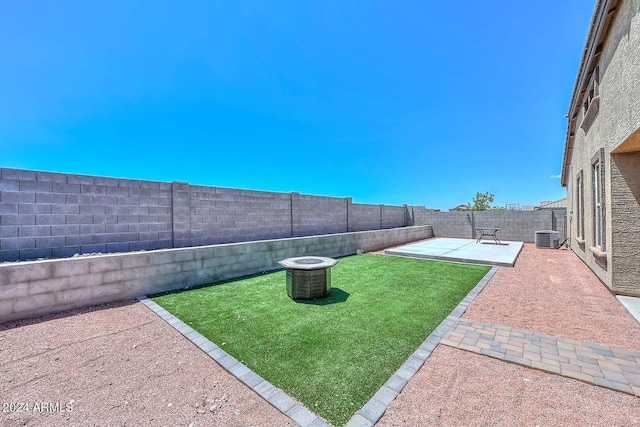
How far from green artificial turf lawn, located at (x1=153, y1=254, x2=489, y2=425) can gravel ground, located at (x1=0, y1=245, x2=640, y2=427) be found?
1.02ft

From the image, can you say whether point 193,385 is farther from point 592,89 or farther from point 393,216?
point 393,216

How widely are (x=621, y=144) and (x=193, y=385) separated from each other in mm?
7376

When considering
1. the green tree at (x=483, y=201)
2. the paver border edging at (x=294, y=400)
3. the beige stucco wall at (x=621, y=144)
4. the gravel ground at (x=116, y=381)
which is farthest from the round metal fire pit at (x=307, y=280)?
the green tree at (x=483, y=201)

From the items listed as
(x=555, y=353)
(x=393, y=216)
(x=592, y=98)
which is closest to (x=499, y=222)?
(x=393, y=216)

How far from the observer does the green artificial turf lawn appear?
7.34 feet

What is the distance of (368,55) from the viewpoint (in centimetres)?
1036

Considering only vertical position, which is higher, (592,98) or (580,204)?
(592,98)

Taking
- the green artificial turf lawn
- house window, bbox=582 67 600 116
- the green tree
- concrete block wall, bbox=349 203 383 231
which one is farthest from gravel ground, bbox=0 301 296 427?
the green tree

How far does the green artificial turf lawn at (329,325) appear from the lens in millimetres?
2236

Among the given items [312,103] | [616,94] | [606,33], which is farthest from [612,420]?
[312,103]

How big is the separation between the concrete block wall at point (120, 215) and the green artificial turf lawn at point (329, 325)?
201 centimetres

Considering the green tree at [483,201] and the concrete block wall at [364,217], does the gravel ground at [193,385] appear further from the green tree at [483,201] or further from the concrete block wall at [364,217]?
the green tree at [483,201]

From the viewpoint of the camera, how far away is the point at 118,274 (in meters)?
4.56

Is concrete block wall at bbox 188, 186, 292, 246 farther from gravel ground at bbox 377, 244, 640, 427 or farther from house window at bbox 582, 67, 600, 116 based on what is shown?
house window at bbox 582, 67, 600, 116
